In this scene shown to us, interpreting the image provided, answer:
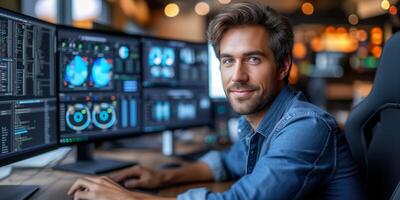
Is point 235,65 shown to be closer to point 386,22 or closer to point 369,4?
point 386,22

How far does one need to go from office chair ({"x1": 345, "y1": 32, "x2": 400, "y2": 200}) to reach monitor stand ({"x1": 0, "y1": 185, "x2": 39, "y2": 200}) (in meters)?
1.08

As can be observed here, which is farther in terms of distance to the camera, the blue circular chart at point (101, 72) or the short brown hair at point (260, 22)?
the blue circular chart at point (101, 72)

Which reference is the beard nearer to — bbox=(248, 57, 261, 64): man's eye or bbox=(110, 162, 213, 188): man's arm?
bbox=(248, 57, 261, 64): man's eye

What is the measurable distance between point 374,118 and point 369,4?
6888 millimetres

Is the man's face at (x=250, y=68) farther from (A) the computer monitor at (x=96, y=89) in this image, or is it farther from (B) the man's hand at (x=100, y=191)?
(A) the computer monitor at (x=96, y=89)

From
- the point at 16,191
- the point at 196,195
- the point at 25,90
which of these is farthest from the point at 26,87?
the point at 196,195

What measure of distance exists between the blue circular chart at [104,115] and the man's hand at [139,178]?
0.30 m

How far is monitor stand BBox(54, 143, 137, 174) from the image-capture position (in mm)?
1723

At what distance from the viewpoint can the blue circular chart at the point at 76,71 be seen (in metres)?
1.66

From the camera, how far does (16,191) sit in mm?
1319

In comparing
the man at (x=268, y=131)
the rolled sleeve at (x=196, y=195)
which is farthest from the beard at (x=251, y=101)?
the rolled sleeve at (x=196, y=195)

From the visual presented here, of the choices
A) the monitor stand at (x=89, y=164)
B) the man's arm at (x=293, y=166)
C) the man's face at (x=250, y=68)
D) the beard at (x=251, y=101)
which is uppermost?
the man's face at (x=250, y=68)

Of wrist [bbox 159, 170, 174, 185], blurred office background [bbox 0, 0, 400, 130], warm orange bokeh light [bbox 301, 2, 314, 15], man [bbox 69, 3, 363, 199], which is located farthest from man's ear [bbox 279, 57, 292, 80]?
warm orange bokeh light [bbox 301, 2, 314, 15]

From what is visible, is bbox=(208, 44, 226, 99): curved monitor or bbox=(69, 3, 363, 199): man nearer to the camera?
bbox=(69, 3, 363, 199): man
